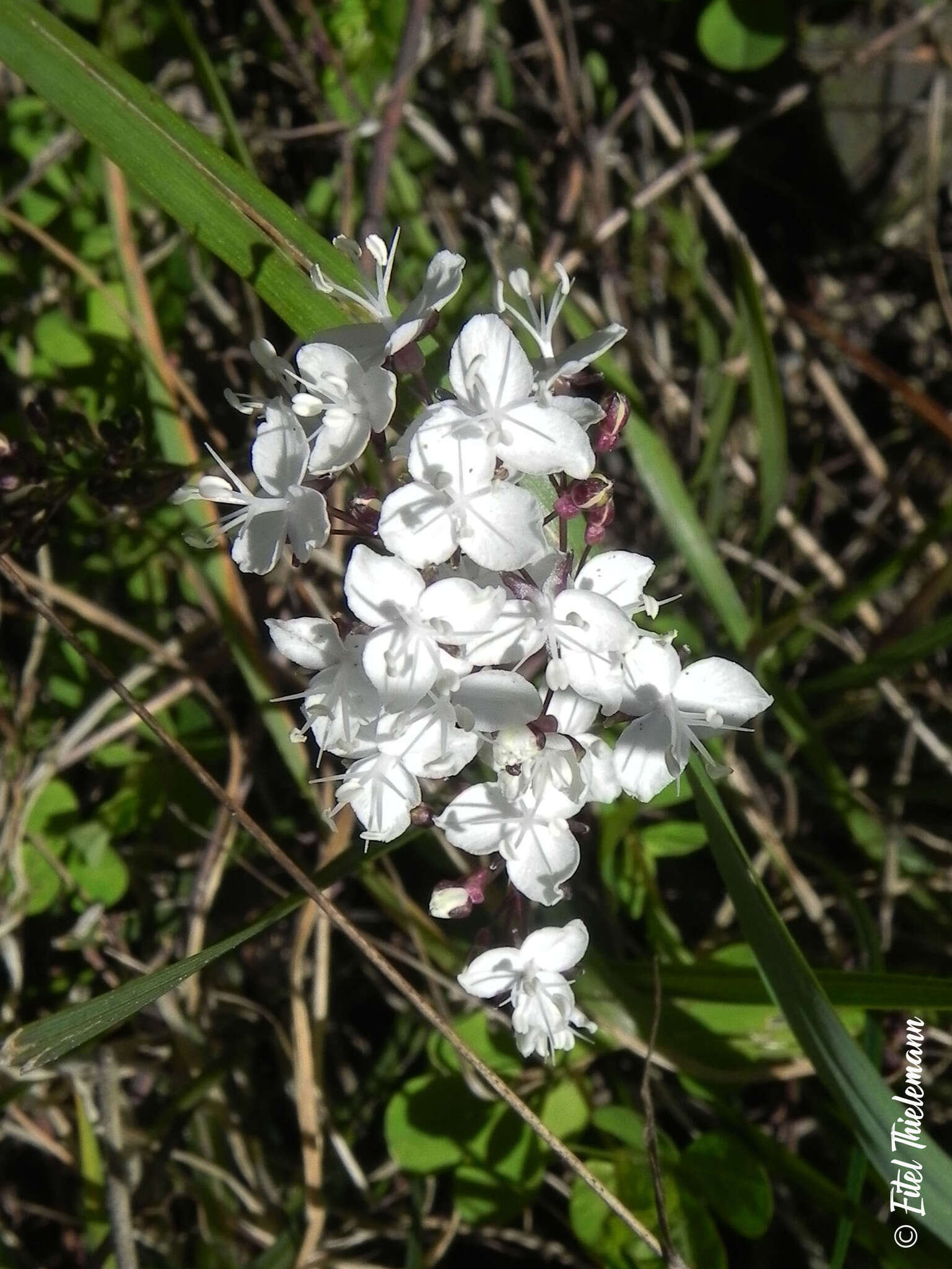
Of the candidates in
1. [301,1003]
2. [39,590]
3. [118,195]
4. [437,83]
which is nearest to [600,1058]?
→ [301,1003]

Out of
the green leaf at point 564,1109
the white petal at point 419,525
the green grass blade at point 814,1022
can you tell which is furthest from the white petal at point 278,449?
the green leaf at point 564,1109

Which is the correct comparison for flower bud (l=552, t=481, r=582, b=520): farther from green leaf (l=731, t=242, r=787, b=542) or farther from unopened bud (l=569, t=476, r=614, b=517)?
green leaf (l=731, t=242, r=787, b=542)

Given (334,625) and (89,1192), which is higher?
(334,625)

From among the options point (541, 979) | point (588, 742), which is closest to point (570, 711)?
point (588, 742)

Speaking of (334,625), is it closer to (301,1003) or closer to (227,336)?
(301,1003)

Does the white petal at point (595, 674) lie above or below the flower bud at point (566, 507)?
below

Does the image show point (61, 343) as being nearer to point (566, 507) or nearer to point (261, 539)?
A: point (261, 539)

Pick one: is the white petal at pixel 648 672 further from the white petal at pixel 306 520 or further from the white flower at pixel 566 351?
the white petal at pixel 306 520
